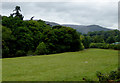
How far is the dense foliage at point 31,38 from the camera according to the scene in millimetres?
21656

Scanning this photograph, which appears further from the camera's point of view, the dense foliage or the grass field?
the dense foliage

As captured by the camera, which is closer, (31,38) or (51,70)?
(51,70)

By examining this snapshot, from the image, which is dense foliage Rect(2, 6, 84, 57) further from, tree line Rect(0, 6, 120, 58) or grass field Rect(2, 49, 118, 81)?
grass field Rect(2, 49, 118, 81)

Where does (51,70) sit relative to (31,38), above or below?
below

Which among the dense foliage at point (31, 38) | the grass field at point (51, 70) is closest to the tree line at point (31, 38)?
the dense foliage at point (31, 38)

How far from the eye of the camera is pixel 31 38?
23875 mm

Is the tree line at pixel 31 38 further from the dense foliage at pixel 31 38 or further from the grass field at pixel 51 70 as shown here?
the grass field at pixel 51 70

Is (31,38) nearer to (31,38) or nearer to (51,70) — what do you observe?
→ (31,38)

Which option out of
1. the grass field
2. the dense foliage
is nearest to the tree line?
the dense foliage

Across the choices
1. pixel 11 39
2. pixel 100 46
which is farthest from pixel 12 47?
pixel 100 46

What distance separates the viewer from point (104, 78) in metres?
5.09

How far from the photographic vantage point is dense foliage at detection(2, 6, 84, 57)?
21.7 meters

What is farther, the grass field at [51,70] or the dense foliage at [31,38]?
the dense foliage at [31,38]

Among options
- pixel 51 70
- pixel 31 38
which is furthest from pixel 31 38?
pixel 51 70
